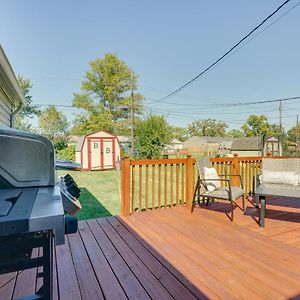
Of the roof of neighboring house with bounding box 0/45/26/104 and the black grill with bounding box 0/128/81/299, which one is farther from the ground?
the roof of neighboring house with bounding box 0/45/26/104

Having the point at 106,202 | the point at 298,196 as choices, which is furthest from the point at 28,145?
the point at 106,202

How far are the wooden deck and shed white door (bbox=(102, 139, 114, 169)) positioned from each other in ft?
36.4

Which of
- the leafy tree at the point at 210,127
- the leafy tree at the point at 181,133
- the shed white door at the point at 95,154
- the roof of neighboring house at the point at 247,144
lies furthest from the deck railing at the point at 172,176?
the leafy tree at the point at 210,127

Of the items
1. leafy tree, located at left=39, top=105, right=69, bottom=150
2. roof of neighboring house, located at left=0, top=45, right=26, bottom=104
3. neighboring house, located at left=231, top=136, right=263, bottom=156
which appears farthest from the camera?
neighboring house, located at left=231, top=136, right=263, bottom=156

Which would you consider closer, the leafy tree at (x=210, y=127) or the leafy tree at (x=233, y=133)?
the leafy tree at (x=210, y=127)

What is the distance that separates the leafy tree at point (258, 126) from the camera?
136ft

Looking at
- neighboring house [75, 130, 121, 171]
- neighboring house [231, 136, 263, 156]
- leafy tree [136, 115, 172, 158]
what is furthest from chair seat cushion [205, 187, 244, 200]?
neighboring house [231, 136, 263, 156]

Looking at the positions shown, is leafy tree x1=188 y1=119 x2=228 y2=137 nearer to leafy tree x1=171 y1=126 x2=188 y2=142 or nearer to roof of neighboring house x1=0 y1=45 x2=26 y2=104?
leafy tree x1=171 y1=126 x2=188 y2=142

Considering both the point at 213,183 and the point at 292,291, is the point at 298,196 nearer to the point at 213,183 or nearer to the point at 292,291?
the point at 213,183

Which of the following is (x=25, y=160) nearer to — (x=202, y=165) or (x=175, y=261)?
(x=175, y=261)

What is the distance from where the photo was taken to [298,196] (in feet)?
10.0

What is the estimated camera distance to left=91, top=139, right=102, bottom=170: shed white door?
14023 mm

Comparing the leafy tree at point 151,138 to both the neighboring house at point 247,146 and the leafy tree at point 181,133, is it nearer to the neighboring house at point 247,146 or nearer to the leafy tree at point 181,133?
the neighboring house at point 247,146

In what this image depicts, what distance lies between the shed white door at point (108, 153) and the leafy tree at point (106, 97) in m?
8.99
